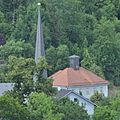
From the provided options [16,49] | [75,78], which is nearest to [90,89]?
[75,78]

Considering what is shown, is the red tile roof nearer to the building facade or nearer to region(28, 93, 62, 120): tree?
the building facade

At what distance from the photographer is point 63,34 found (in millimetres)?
73562

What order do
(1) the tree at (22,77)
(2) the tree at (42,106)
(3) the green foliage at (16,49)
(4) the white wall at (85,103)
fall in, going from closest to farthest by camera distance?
(2) the tree at (42,106) → (1) the tree at (22,77) → (4) the white wall at (85,103) → (3) the green foliage at (16,49)

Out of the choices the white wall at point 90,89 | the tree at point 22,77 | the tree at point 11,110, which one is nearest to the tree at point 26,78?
the tree at point 22,77

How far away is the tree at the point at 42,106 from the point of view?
38.9 metres

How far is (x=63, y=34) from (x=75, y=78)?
1051cm

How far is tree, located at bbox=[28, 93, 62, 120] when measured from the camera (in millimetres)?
38875

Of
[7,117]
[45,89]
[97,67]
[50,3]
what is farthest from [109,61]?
[7,117]

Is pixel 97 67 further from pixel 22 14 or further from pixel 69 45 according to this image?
pixel 22 14

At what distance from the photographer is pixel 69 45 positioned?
7238 centimetres

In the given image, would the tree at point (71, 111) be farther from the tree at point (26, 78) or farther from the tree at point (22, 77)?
the tree at point (22, 77)

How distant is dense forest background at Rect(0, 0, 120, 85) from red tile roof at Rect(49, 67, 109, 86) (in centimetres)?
232

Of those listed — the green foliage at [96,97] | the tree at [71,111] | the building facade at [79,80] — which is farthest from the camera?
the building facade at [79,80]

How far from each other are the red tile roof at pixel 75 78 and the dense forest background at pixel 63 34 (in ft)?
7.60
